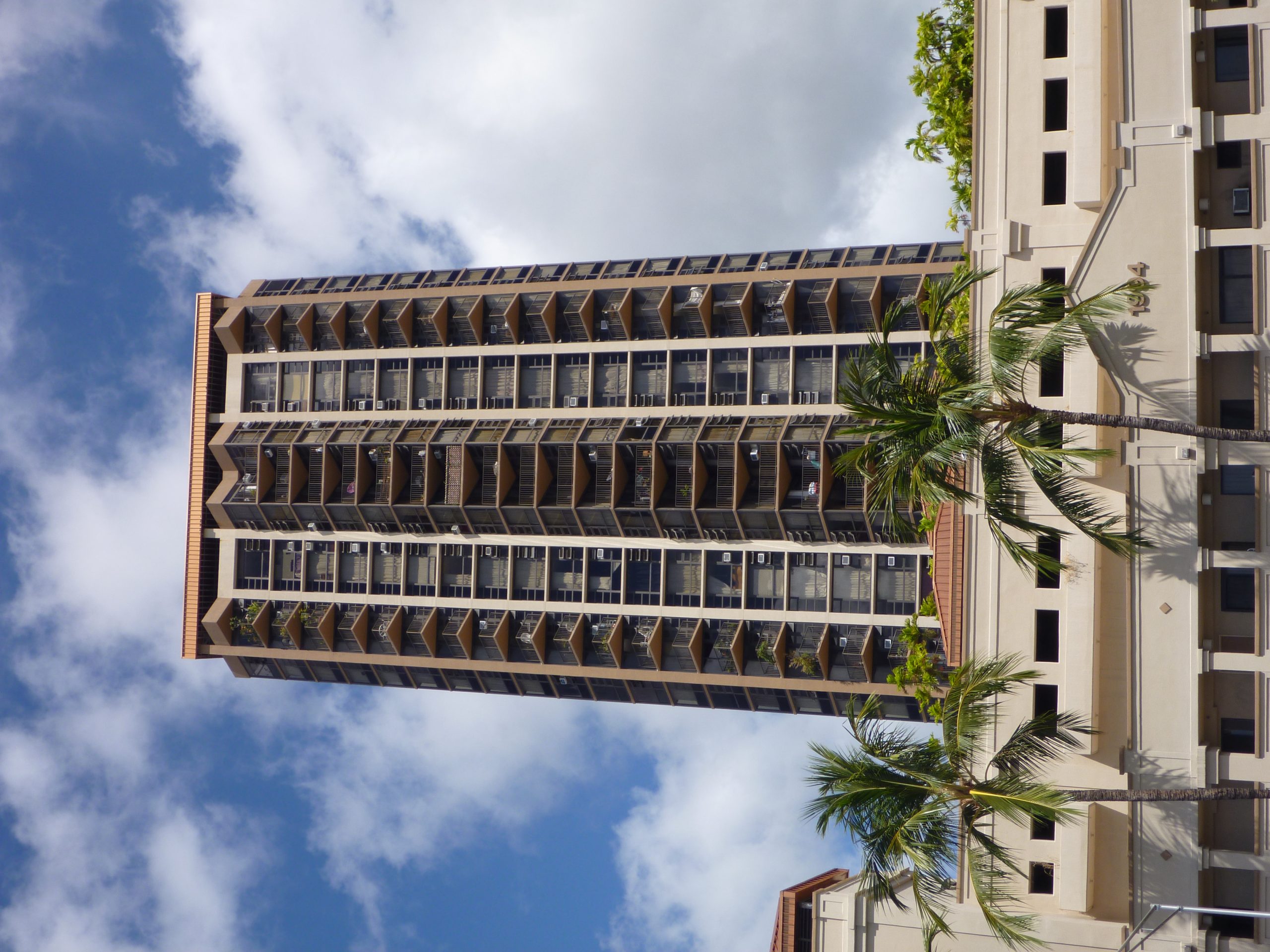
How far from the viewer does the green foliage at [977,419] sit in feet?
94.6

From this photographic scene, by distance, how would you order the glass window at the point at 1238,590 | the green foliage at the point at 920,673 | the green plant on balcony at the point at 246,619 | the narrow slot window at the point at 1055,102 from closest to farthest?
the glass window at the point at 1238,590, the narrow slot window at the point at 1055,102, the green foliage at the point at 920,673, the green plant on balcony at the point at 246,619

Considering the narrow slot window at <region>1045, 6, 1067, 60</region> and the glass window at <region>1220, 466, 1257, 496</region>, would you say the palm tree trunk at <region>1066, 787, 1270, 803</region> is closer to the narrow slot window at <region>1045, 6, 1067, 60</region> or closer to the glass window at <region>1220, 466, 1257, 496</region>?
the glass window at <region>1220, 466, 1257, 496</region>

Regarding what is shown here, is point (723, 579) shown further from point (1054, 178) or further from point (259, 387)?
point (259, 387)

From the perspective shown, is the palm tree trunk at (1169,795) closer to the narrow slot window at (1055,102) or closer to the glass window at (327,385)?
the narrow slot window at (1055,102)

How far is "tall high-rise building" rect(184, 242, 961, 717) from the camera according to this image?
6031 cm

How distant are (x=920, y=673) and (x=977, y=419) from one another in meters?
22.6

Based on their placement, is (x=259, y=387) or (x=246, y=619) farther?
(x=259, y=387)

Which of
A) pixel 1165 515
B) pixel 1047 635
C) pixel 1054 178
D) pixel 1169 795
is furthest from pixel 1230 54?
pixel 1169 795

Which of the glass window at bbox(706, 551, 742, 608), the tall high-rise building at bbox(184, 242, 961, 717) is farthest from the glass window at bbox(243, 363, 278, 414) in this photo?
the glass window at bbox(706, 551, 742, 608)

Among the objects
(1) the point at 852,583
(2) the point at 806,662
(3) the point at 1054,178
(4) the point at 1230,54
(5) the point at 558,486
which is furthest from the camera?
(5) the point at 558,486

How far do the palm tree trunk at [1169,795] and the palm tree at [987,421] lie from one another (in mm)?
6832

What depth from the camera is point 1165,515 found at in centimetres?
3425

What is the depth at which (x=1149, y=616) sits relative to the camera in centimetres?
3459

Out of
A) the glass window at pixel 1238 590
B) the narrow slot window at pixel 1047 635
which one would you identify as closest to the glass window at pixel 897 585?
the narrow slot window at pixel 1047 635
